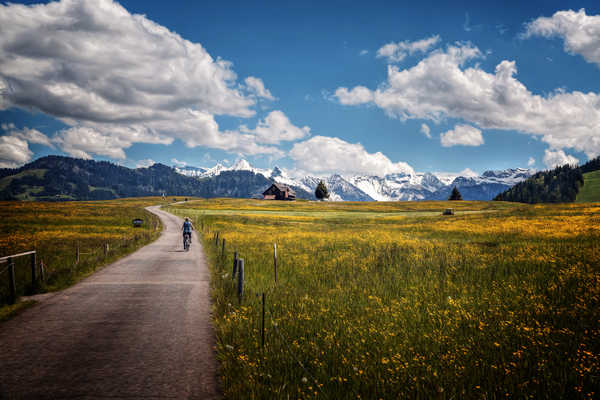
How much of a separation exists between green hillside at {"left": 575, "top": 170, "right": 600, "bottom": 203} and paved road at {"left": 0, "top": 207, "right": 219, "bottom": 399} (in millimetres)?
191845

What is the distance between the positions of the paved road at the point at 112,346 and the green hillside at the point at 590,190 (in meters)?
192

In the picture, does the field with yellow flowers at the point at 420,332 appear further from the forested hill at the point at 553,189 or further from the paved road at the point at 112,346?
the forested hill at the point at 553,189

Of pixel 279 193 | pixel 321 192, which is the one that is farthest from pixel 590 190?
pixel 279 193

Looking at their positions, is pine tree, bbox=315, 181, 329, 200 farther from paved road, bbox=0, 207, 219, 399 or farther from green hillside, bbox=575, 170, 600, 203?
paved road, bbox=0, 207, 219, 399

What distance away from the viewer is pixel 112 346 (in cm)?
690

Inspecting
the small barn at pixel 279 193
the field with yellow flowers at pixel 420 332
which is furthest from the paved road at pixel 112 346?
the small barn at pixel 279 193

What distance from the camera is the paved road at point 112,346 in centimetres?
529

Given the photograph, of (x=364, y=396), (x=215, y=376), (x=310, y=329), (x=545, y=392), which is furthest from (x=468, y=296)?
(x=215, y=376)

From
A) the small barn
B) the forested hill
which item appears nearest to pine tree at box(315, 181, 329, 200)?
the small barn

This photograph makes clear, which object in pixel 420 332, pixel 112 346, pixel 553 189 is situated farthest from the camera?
pixel 553 189

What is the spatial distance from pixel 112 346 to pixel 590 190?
22640 centimetres

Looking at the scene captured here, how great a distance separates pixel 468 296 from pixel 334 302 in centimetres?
437

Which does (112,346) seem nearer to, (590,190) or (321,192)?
(321,192)

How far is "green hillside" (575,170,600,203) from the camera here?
478 ft
